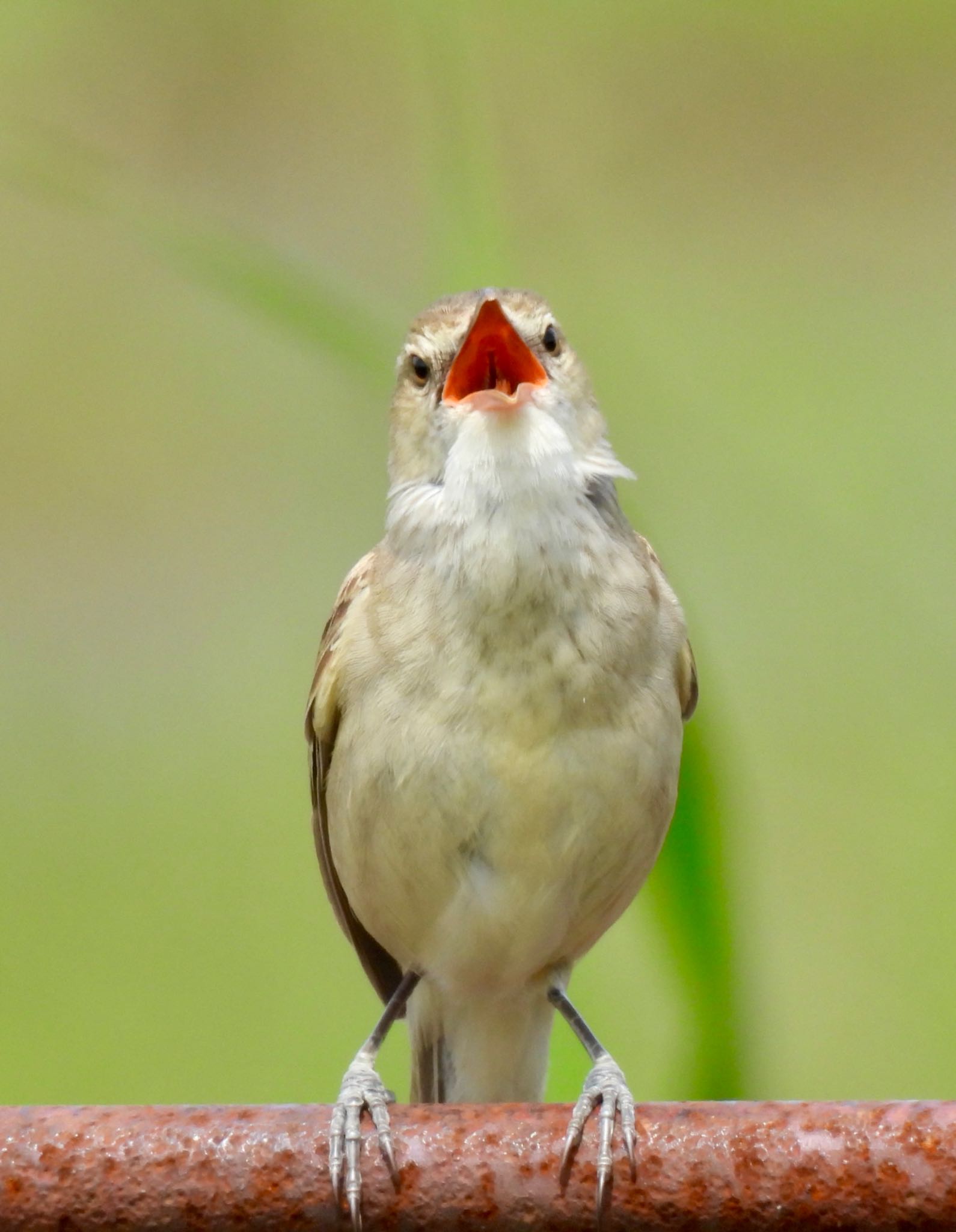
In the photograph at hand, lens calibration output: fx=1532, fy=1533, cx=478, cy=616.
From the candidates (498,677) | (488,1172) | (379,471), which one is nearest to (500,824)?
(498,677)

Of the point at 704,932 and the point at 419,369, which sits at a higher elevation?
the point at 419,369

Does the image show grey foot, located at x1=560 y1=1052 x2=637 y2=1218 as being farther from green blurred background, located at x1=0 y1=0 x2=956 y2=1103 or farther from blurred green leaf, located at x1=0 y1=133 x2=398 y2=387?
green blurred background, located at x1=0 y1=0 x2=956 y2=1103

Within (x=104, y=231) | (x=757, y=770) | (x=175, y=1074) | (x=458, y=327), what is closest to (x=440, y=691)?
(x=458, y=327)

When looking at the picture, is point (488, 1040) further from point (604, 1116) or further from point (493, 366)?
point (493, 366)

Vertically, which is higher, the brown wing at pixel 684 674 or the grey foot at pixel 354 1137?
the brown wing at pixel 684 674

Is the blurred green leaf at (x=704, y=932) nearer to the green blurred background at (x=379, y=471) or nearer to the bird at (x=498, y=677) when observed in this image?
the bird at (x=498, y=677)

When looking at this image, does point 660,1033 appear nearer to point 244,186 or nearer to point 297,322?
point 297,322

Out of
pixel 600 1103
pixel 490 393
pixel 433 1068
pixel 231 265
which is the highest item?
pixel 231 265

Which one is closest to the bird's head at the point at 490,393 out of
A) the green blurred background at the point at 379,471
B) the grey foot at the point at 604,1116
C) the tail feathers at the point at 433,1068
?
the grey foot at the point at 604,1116
